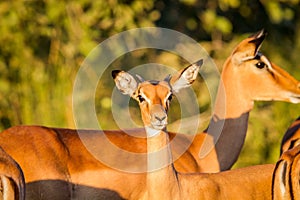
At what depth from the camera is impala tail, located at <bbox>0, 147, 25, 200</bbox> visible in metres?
6.29

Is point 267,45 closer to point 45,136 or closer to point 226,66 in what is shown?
point 226,66

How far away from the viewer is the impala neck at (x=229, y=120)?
905cm

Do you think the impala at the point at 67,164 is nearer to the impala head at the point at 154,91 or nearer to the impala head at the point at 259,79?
the impala head at the point at 154,91

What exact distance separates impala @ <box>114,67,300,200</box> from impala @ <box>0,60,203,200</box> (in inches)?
10.5

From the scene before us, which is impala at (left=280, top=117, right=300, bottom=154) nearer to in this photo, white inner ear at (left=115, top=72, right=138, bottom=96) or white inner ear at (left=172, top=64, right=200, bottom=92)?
white inner ear at (left=172, top=64, right=200, bottom=92)

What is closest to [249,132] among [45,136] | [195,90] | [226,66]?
[195,90]

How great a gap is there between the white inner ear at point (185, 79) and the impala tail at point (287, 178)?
29.1 inches

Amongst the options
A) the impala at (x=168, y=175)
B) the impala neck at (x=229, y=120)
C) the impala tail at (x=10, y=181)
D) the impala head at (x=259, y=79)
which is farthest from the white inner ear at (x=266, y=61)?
the impala tail at (x=10, y=181)

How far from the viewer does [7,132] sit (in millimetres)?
7871

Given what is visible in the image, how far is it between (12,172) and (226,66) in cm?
327

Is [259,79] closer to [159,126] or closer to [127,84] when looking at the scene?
[127,84]

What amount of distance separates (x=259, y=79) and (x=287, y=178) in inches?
80.8

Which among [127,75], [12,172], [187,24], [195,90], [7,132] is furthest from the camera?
[187,24]

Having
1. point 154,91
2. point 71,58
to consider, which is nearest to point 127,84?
point 154,91
